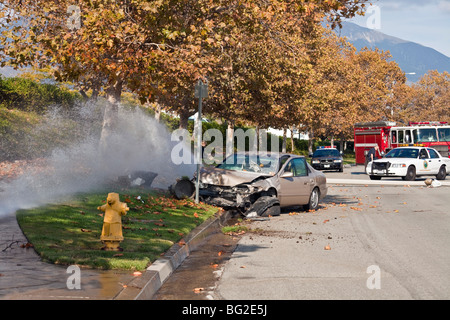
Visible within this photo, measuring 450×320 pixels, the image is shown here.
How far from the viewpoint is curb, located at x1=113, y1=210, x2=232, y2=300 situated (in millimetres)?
6930

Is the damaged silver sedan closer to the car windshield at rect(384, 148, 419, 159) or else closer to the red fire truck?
the car windshield at rect(384, 148, 419, 159)

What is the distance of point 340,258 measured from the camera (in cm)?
989

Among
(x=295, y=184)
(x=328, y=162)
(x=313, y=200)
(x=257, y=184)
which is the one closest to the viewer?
(x=257, y=184)

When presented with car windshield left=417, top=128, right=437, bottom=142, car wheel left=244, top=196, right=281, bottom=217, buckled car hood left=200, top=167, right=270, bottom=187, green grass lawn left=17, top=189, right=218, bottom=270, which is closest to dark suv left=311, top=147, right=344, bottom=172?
car windshield left=417, top=128, right=437, bottom=142

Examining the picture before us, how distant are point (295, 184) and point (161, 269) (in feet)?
29.8

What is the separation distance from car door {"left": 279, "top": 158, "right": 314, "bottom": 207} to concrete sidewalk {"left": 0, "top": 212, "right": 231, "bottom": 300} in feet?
22.6

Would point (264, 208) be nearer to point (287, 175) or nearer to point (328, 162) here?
point (287, 175)

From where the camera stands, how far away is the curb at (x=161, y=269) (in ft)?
22.7

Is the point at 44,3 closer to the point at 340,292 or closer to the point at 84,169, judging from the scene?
the point at 84,169

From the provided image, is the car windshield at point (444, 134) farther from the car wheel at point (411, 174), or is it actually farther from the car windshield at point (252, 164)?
the car windshield at point (252, 164)

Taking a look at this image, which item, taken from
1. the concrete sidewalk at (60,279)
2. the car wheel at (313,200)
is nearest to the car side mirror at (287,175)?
the car wheel at (313,200)

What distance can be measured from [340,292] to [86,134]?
85.1 ft

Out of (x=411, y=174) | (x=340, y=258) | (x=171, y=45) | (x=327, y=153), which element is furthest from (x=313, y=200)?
(x=327, y=153)

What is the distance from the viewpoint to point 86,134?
1256 inches
